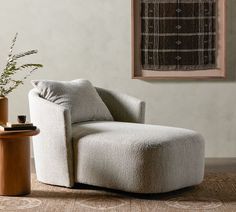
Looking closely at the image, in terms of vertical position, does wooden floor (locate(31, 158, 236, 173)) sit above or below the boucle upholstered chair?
below

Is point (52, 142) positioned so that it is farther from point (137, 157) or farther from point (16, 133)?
point (137, 157)

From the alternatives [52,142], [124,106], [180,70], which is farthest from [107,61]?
[52,142]

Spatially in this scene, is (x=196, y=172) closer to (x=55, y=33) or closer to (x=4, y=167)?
(x=4, y=167)

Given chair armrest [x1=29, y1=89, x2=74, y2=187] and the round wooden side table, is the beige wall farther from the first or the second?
the round wooden side table

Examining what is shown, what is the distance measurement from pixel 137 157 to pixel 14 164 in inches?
32.7

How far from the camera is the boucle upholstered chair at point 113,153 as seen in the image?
13.5ft

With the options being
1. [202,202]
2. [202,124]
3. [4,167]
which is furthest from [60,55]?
[202,202]

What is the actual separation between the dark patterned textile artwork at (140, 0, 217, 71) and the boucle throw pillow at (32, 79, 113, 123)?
1006 millimetres

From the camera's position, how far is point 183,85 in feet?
19.0

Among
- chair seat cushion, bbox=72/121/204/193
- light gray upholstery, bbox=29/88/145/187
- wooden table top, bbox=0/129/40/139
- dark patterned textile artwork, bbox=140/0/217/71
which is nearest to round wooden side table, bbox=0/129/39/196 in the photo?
wooden table top, bbox=0/129/40/139

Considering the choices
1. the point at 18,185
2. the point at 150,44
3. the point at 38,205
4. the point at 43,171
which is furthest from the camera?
the point at 150,44

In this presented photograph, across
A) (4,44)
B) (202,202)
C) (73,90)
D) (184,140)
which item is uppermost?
(4,44)

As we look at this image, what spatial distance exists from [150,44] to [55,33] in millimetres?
873

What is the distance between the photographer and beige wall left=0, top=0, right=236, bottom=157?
577cm
